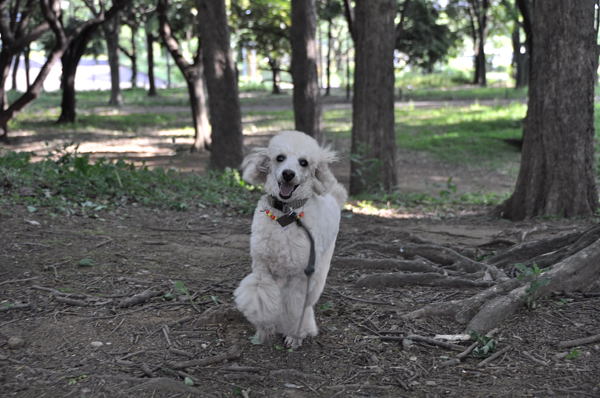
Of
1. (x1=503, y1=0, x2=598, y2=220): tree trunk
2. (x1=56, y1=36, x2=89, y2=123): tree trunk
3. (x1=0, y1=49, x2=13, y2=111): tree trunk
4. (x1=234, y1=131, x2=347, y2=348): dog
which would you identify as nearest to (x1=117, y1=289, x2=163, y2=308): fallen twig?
(x1=234, y1=131, x2=347, y2=348): dog

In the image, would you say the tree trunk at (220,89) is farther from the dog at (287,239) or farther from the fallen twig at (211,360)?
the fallen twig at (211,360)

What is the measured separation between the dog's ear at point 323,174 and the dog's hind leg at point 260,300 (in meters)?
0.62

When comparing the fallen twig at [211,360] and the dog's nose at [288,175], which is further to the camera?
the dog's nose at [288,175]

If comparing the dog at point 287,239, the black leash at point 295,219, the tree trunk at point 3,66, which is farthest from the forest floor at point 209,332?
the tree trunk at point 3,66

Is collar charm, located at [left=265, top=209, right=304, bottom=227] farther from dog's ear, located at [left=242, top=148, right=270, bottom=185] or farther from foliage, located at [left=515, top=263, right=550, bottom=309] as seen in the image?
foliage, located at [left=515, top=263, right=550, bottom=309]

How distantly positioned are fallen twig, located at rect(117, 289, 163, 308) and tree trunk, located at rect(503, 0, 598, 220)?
4981 mm

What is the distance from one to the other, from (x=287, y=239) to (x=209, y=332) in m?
0.83

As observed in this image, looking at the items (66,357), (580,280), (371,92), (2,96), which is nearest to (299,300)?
(66,357)

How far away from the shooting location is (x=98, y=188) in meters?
8.12

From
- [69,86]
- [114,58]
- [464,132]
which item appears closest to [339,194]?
[464,132]

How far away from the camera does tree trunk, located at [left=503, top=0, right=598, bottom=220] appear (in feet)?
24.6

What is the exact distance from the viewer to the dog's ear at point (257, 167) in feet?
13.2

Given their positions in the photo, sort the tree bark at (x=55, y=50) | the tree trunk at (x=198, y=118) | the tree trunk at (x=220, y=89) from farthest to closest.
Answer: the tree bark at (x=55, y=50), the tree trunk at (x=198, y=118), the tree trunk at (x=220, y=89)

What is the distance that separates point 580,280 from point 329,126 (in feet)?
61.1
